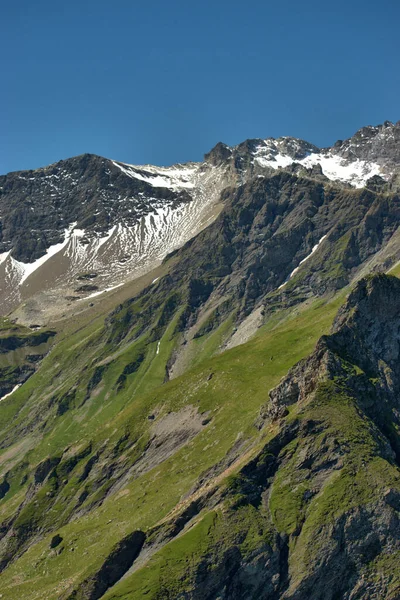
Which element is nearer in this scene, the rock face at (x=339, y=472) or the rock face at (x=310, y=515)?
the rock face at (x=310, y=515)

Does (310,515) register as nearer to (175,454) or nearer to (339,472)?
(339,472)

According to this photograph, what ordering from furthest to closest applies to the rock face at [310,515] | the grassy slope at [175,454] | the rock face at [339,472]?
the grassy slope at [175,454] → the rock face at [339,472] → the rock face at [310,515]

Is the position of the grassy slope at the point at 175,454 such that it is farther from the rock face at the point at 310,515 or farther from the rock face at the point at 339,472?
the rock face at the point at 339,472

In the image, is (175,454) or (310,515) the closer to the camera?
(310,515)

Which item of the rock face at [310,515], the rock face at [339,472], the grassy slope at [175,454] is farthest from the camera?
the grassy slope at [175,454]

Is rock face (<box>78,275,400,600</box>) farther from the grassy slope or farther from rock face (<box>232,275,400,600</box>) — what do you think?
the grassy slope

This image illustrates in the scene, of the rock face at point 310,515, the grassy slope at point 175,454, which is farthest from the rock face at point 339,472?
the grassy slope at point 175,454

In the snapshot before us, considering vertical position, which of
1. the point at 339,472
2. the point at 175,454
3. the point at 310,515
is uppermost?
the point at 339,472

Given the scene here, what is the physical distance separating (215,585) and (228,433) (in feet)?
204

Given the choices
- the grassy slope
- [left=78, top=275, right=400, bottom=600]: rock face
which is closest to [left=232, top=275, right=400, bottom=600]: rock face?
[left=78, top=275, right=400, bottom=600]: rock face

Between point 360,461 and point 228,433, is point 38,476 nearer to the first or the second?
point 228,433

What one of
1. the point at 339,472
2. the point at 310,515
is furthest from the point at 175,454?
the point at 310,515

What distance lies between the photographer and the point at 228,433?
384 feet

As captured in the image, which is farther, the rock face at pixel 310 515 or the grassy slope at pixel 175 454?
the grassy slope at pixel 175 454
